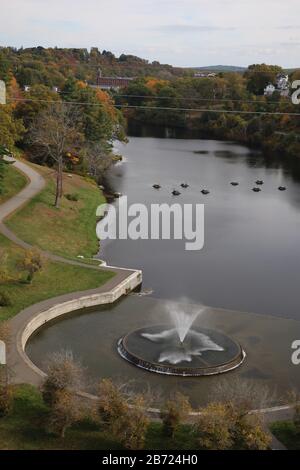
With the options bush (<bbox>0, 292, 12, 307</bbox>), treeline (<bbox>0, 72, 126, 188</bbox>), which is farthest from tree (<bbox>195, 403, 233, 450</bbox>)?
treeline (<bbox>0, 72, 126, 188</bbox>)

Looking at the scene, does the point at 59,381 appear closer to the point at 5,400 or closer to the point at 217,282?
the point at 5,400

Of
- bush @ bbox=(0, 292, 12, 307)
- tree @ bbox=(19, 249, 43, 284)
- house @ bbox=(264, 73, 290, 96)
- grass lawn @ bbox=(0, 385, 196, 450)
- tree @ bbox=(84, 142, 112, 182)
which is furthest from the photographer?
house @ bbox=(264, 73, 290, 96)

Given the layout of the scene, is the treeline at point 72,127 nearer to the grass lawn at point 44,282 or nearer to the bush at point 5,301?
the grass lawn at point 44,282

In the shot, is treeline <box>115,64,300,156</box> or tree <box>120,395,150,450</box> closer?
tree <box>120,395,150,450</box>

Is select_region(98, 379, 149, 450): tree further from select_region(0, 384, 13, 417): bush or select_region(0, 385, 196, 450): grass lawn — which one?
select_region(0, 384, 13, 417): bush

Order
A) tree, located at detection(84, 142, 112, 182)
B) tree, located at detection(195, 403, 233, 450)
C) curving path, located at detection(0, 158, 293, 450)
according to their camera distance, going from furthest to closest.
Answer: tree, located at detection(84, 142, 112, 182) → curving path, located at detection(0, 158, 293, 450) → tree, located at detection(195, 403, 233, 450)

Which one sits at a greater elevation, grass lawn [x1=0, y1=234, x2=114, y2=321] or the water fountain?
grass lawn [x1=0, y1=234, x2=114, y2=321]

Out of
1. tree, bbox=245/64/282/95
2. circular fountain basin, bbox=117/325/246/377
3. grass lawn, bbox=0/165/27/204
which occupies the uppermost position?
tree, bbox=245/64/282/95
